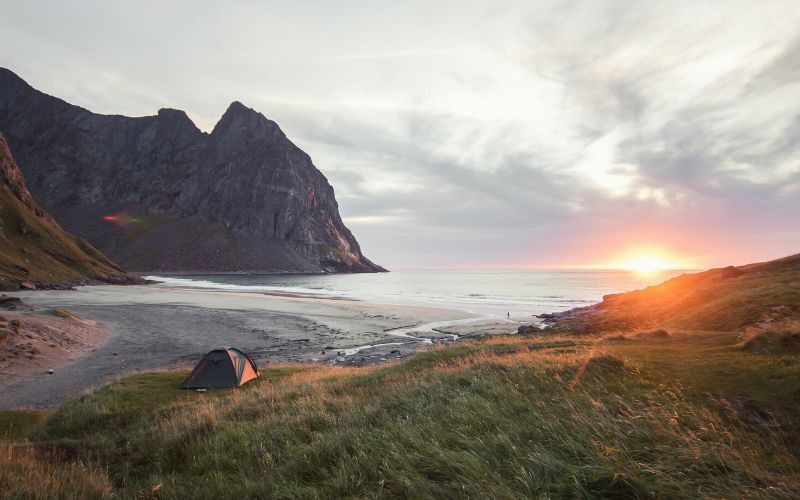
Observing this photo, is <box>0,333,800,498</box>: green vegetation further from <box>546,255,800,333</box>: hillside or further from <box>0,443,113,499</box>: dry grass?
<box>546,255,800,333</box>: hillside

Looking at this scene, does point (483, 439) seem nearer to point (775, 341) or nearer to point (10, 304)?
point (775, 341)

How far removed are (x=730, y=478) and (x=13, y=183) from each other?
160255 millimetres

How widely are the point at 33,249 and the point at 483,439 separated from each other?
4934 inches

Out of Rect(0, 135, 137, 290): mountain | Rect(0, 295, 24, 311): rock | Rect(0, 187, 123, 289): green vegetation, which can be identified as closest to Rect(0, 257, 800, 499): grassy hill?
Rect(0, 295, 24, 311): rock

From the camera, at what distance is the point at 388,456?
6730 mm

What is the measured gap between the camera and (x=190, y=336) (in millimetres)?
37375

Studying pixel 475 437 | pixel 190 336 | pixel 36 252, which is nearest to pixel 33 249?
pixel 36 252

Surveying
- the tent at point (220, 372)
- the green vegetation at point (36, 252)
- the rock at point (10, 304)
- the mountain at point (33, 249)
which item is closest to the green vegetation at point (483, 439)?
the tent at point (220, 372)

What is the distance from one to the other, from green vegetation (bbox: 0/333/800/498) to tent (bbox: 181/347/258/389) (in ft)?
19.3

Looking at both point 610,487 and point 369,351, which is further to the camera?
point 369,351

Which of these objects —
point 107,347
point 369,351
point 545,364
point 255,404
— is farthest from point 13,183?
point 545,364

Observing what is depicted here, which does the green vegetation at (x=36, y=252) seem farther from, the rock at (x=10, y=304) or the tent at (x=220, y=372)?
the tent at (x=220, y=372)

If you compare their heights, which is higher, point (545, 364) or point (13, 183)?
point (13, 183)

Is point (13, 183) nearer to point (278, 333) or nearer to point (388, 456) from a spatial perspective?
point (278, 333)
